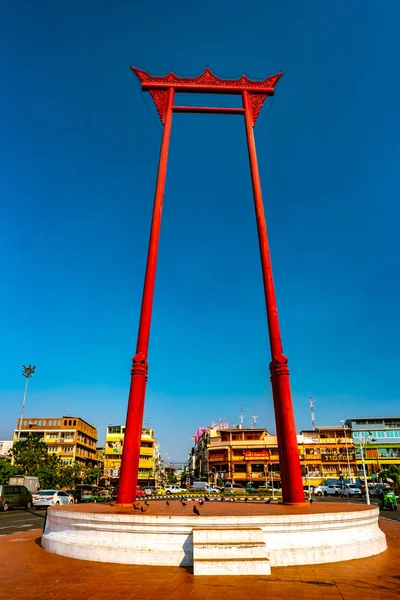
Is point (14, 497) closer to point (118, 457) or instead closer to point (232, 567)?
point (232, 567)

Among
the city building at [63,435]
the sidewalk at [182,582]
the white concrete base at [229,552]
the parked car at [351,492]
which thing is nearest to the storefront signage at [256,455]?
the parked car at [351,492]

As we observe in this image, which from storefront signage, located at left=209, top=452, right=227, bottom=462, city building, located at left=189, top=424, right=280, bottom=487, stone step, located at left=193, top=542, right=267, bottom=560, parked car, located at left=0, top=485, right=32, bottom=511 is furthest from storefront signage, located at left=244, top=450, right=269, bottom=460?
stone step, located at left=193, top=542, right=267, bottom=560

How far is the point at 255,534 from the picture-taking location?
757cm

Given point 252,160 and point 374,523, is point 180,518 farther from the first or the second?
point 252,160

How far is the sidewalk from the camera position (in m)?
6.03

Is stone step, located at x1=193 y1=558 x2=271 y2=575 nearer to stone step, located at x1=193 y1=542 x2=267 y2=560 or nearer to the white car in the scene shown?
stone step, located at x1=193 y1=542 x2=267 y2=560

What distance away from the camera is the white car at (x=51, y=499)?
81.0 ft

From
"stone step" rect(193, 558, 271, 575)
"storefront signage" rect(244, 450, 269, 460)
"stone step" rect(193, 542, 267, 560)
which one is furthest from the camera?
"storefront signage" rect(244, 450, 269, 460)

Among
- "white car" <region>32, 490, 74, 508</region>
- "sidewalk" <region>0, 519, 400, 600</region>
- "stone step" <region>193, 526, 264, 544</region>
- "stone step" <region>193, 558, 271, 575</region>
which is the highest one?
"white car" <region>32, 490, 74, 508</region>

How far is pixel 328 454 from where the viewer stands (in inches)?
2761

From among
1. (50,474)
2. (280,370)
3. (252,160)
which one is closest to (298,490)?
(280,370)

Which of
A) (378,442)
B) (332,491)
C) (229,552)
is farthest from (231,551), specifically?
(378,442)

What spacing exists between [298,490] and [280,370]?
10.6ft

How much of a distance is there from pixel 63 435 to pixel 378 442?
168 ft
